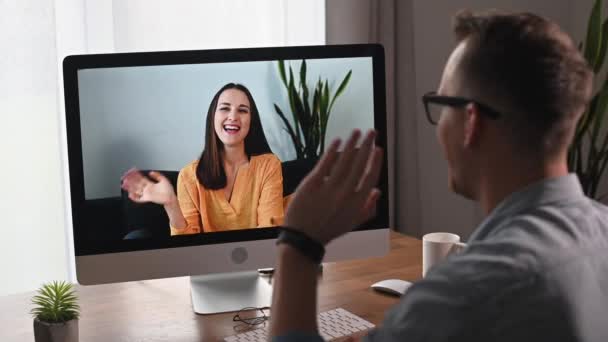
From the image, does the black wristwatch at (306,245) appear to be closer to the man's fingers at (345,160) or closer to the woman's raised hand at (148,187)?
the man's fingers at (345,160)

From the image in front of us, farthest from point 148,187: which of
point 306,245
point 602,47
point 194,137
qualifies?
point 602,47

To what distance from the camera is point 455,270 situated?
0.98 meters

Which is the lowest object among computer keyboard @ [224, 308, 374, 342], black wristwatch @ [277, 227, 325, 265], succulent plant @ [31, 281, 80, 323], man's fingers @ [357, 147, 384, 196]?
computer keyboard @ [224, 308, 374, 342]

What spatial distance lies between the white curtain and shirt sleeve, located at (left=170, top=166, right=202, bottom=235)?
1.02 meters

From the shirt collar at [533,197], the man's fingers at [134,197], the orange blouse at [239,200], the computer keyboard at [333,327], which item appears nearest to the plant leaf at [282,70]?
the orange blouse at [239,200]

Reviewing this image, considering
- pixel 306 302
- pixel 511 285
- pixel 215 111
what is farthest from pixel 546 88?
pixel 215 111

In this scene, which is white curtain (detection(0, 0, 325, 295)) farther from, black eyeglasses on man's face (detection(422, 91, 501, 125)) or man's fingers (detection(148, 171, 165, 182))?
black eyeglasses on man's face (detection(422, 91, 501, 125))

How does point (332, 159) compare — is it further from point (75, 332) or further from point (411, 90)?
point (411, 90)

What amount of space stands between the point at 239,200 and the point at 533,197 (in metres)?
0.76

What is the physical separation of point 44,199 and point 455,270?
1871mm

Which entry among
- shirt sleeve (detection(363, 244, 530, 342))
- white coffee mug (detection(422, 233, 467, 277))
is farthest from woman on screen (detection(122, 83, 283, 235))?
shirt sleeve (detection(363, 244, 530, 342))

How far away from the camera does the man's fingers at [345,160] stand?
3.61 feet

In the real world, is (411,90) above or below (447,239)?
above

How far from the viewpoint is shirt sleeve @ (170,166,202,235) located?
167cm
